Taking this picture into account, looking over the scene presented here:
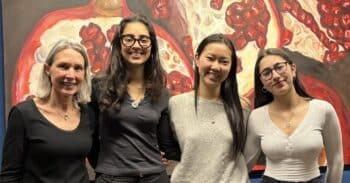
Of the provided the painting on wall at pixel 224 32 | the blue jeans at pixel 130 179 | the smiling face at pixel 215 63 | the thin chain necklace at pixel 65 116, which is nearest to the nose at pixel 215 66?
the smiling face at pixel 215 63

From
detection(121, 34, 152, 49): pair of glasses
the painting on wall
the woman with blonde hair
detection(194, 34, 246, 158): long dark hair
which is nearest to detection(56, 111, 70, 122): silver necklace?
the woman with blonde hair

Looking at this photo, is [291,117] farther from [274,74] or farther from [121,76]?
Answer: [121,76]

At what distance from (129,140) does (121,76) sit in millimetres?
252

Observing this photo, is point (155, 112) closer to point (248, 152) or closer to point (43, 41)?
point (248, 152)

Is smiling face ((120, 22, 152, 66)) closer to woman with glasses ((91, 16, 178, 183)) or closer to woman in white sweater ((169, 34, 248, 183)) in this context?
woman with glasses ((91, 16, 178, 183))

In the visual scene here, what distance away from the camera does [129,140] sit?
5.35 feet

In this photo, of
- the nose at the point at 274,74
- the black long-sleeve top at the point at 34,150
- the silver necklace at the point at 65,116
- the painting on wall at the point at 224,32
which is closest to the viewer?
the black long-sleeve top at the point at 34,150

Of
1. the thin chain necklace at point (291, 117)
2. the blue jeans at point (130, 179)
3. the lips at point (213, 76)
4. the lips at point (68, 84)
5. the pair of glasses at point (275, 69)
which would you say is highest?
the pair of glasses at point (275, 69)

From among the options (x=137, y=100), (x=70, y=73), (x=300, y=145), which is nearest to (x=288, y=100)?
(x=300, y=145)

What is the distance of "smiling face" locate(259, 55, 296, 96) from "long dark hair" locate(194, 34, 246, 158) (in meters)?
0.12

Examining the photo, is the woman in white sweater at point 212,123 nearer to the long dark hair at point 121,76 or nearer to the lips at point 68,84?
the long dark hair at point 121,76

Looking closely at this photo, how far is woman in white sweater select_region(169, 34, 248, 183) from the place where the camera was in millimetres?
1670

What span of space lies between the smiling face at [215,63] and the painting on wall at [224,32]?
644mm

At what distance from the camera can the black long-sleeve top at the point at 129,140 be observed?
5.31 ft
